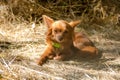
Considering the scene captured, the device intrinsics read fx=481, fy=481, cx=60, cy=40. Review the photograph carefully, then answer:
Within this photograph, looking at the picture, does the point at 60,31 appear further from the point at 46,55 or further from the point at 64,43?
the point at 46,55

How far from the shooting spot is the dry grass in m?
5.54

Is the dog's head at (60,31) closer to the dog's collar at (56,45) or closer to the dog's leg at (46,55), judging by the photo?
the dog's collar at (56,45)

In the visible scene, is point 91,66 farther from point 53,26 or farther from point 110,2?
point 110,2

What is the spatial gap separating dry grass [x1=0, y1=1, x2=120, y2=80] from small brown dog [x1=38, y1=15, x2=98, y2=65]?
10 cm

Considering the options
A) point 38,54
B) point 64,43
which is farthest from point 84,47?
point 38,54

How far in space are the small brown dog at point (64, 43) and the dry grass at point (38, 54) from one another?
0.10 metres

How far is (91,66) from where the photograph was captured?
5.91 meters

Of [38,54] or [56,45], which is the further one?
[38,54]

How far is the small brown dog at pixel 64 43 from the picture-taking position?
5727mm

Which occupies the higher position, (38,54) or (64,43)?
(64,43)

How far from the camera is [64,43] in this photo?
5867mm

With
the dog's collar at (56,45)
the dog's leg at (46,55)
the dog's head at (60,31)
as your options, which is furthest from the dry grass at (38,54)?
the dog's head at (60,31)

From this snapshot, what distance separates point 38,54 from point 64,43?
547 mm

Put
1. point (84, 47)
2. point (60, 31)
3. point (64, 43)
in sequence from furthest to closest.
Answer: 1. point (84, 47)
2. point (64, 43)
3. point (60, 31)
